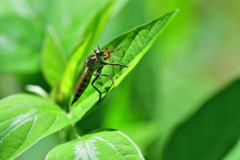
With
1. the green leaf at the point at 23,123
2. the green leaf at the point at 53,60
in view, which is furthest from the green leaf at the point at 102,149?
the green leaf at the point at 53,60

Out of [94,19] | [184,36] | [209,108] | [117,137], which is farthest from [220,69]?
[117,137]

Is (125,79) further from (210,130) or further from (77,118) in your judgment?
(77,118)

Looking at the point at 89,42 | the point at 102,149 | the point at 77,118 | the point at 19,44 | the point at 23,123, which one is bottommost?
the point at 102,149

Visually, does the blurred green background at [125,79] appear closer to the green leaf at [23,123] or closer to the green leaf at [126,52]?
the green leaf at [126,52]

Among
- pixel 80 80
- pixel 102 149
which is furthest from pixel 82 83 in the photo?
pixel 102 149

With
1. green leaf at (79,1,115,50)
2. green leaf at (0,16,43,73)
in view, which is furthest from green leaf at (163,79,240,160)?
green leaf at (0,16,43,73)

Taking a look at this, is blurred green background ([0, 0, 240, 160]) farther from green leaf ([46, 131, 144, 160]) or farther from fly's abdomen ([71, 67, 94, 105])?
green leaf ([46, 131, 144, 160])
